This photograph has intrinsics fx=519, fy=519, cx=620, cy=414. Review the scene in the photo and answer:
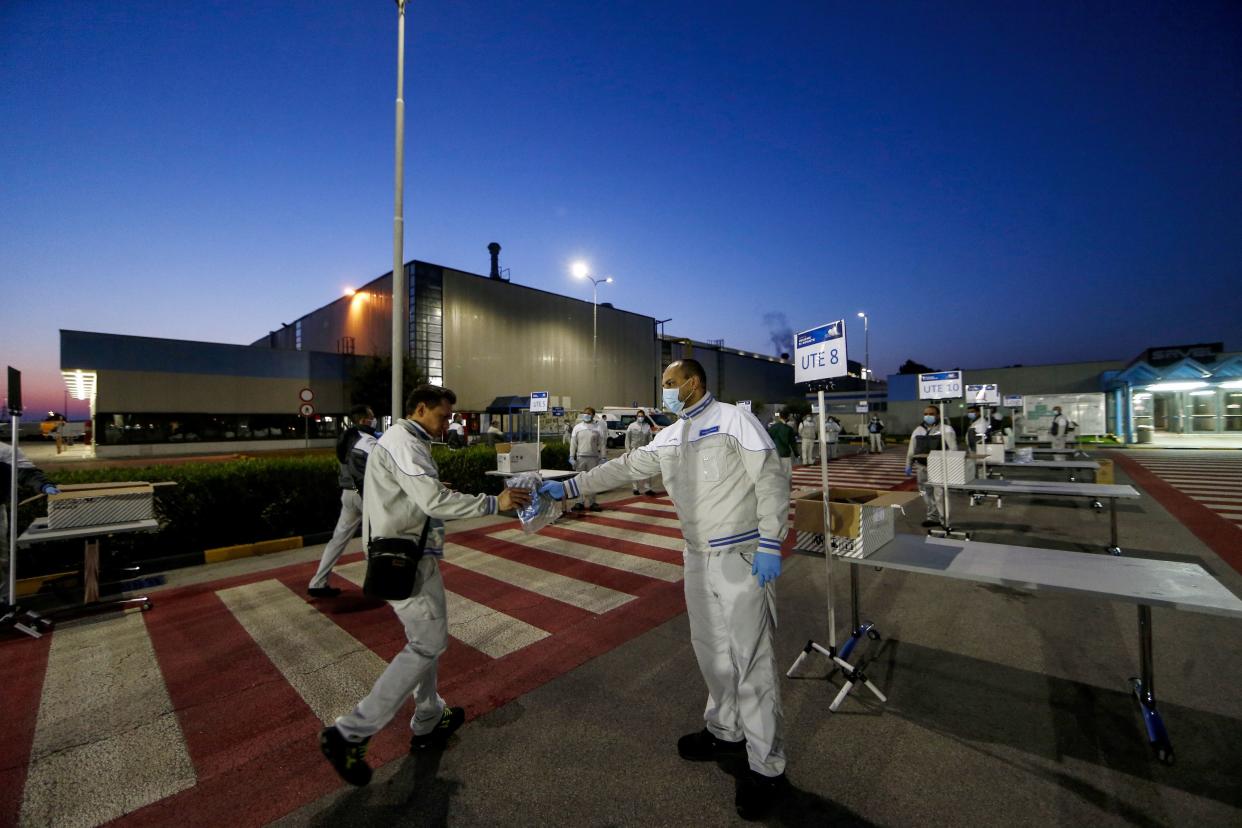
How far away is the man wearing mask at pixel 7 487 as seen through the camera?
4.93m

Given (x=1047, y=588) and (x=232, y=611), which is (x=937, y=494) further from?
(x=232, y=611)

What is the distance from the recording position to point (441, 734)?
10.4 ft

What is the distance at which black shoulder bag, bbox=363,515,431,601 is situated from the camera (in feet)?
9.36

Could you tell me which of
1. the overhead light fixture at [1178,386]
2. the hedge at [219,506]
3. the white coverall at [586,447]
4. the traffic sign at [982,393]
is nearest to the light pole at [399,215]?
the hedge at [219,506]

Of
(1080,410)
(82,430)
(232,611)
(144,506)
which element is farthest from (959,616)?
(82,430)

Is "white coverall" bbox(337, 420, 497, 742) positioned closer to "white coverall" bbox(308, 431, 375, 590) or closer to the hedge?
"white coverall" bbox(308, 431, 375, 590)

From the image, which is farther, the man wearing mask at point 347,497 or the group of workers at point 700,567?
the man wearing mask at point 347,497

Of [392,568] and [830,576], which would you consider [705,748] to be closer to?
[830,576]

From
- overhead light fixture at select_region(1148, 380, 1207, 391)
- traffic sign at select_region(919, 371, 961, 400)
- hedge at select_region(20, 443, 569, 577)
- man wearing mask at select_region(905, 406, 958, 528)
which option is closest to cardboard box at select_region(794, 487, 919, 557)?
traffic sign at select_region(919, 371, 961, 400)

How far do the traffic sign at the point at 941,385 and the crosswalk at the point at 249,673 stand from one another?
536 centimetres

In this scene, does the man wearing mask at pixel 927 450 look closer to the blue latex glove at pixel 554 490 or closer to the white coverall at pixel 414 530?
the blue latex glove at pixel 554 490

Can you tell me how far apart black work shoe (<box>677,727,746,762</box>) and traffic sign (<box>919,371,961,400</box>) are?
7252mm

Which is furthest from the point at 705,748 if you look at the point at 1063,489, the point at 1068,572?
the point at 1063,489

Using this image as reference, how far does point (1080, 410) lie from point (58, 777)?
43.6 m
